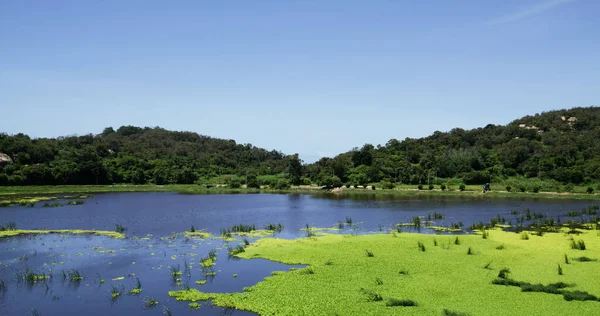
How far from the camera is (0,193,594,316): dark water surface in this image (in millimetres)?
14984

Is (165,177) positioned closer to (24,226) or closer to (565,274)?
(24,226)

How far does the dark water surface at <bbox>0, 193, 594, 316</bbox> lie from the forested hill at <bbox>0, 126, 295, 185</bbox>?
1648 inches

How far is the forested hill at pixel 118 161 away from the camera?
82188 millimetres

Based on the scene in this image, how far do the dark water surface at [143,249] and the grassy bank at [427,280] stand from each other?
4.63 feet

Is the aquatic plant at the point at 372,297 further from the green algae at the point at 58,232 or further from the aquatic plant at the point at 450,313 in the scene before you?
the green algae at the point at 58,232

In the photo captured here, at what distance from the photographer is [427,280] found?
1571cm

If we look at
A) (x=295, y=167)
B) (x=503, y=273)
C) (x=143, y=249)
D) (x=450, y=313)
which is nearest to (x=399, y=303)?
(x=450, y=313)

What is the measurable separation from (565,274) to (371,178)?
65.1m

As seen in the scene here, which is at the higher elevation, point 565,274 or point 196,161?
point 196,161

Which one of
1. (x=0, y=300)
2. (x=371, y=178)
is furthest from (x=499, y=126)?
(x=0, y=300)

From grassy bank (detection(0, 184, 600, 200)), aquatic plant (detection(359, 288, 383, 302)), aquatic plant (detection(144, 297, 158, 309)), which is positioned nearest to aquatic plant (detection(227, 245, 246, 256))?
aquatic plant (detection(144, 297, 158, 309))

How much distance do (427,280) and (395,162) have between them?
70.7 metres

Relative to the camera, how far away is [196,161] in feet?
376

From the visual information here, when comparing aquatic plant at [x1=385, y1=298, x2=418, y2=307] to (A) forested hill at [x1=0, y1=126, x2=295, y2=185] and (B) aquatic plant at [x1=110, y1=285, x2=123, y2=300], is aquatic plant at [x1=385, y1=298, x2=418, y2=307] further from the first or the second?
(A) forested hill at [x1=0, y1=126, x2=295, y2=185]
